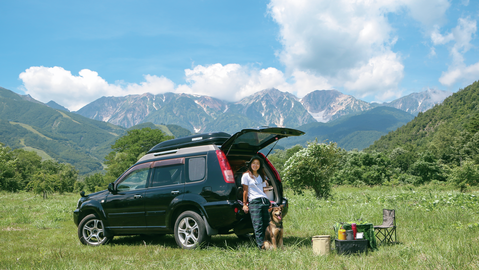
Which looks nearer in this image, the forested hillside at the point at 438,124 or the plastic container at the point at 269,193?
the plastic container at the point at 269,193

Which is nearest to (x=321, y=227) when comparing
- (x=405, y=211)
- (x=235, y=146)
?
(x=405, y=211)

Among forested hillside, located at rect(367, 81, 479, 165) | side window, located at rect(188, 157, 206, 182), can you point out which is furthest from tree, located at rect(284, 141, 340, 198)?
forested hillside, located at rect(367, 81, 479, 165)

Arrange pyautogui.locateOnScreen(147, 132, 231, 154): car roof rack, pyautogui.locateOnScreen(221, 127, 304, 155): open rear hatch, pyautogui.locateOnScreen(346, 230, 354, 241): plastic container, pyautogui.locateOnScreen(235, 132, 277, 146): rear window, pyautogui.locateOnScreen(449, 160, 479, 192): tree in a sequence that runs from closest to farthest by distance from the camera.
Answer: pyautogui.locateOnScreen(346, 230, 354, 241): plastic container, pyautogui.locateOnScreen(221, 127, 304, 155): open rear hatch, pyautogui.locateOnScreen(235, 132, 277, 146): rear window, pyautogui.locateOnScreen(147, 132, 231, 154): car roof rack, pyautogui.locateOnScreen(449, 160, 479, 192): tree

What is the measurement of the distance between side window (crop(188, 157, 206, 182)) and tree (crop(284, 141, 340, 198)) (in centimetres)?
946

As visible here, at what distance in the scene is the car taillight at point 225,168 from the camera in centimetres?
573

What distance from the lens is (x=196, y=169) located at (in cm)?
610

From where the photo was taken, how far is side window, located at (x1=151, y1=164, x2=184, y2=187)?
6.32m

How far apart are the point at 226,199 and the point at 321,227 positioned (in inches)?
146

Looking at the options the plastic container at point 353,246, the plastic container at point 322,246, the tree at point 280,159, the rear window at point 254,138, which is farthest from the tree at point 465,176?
the tree at point 280,159

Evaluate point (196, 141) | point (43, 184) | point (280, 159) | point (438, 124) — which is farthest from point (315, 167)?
point (438, 124)

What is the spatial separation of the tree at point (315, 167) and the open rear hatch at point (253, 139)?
831cm

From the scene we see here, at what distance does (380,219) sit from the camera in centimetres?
877

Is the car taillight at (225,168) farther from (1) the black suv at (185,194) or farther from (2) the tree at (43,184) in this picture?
(2) the tree at (43,184)

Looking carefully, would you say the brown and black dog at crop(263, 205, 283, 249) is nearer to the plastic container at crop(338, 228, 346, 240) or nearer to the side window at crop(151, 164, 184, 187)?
the plastic container at crop(338, 228, 346, 240)
